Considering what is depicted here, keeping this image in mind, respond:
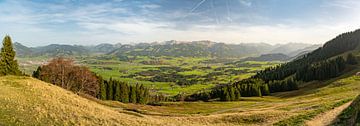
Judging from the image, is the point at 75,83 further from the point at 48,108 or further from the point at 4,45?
the point at 48,108

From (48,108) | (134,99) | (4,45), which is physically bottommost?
(134,99)

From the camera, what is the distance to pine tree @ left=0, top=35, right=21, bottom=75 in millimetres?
70375

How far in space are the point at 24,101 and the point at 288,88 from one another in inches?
5032

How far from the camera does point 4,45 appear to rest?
7106cm

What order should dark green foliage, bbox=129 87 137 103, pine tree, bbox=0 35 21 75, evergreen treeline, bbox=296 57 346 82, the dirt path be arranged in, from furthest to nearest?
1. evergreen treeline, bbox=296 57 346 82
2. dark green foliage, bbox=129 87 137 103
3. pine tree, bbox=0 35 21 75
4. the dirt path

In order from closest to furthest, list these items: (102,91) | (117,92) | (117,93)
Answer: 1. (102,91)
2. (117,93)
3. (117,92)

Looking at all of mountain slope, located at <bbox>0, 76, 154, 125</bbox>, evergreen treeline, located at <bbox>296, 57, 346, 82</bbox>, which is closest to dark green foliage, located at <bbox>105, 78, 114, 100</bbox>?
mountain slope, located at <bbox>0, 76, 154, 125</bbox>

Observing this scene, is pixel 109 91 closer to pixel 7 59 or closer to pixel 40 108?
pixel 7 59

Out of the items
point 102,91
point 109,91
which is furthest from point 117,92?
point 102,91

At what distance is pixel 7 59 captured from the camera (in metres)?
71.8

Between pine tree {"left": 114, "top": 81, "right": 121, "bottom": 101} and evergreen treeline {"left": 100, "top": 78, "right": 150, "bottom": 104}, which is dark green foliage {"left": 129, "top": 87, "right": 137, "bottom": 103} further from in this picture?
pine tree {"left": 114, "top": 81, "right": 121, "bottom": 101}

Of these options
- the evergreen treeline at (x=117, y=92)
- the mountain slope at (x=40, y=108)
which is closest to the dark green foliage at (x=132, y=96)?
the evergreen treeline at (x=117, y=92)

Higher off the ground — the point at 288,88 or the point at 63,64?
the point at 63,64

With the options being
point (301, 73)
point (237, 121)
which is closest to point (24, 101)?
point (237, 121)
